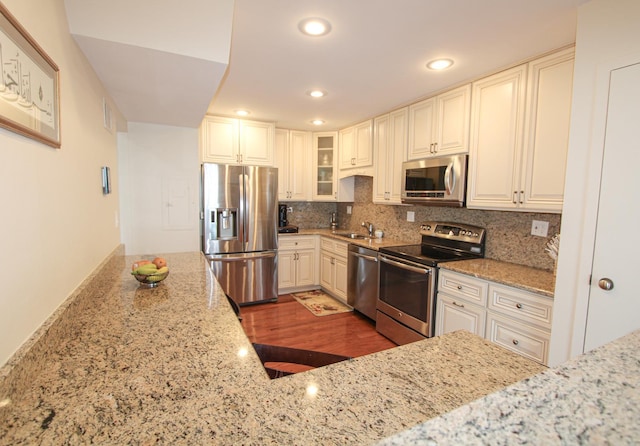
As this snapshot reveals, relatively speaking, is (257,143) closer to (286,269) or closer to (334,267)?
(286,269)

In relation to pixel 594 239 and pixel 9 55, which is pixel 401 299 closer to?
pixel 594 239

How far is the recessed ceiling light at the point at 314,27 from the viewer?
5.31 feet

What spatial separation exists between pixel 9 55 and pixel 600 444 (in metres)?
1.33

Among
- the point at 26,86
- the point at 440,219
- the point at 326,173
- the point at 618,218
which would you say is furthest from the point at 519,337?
the point at 326,173

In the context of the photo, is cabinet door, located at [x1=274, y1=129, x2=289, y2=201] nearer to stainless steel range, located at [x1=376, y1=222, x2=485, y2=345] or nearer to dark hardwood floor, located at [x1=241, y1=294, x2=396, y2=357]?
dark hardwood floor, located at [x1=241, y1=294, x2=396, y2=357]

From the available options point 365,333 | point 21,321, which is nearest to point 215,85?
point 21,321

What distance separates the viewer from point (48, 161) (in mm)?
961

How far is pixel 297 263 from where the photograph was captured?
406 centimetres

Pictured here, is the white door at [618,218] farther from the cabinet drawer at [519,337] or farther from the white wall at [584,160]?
the cabinet drawer at [519,337]

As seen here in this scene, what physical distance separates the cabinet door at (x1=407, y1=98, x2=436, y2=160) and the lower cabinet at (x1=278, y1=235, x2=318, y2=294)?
6.09ft

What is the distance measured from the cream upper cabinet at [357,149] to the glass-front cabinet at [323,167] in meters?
0.22

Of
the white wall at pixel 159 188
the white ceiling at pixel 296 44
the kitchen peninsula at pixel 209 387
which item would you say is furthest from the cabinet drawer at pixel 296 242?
the kitchen peninsula at pixel 209 387

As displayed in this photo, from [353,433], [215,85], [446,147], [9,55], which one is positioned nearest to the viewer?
[353,433]

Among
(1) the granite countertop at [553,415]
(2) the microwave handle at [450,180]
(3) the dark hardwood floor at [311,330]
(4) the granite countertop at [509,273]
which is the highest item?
(2) the microwave handle at [450,180]
